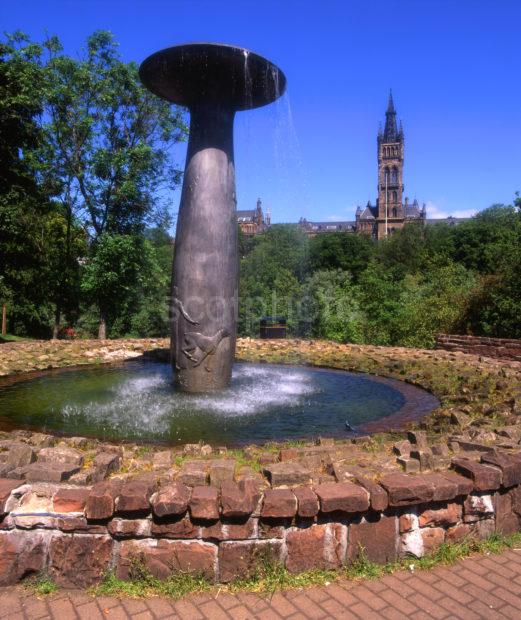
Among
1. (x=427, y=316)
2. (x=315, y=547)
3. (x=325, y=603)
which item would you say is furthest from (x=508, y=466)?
(x=427, y=316)

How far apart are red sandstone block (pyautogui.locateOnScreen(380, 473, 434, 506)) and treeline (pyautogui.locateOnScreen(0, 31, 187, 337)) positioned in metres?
16.3

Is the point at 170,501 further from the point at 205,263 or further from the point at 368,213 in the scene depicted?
the point at 368,213

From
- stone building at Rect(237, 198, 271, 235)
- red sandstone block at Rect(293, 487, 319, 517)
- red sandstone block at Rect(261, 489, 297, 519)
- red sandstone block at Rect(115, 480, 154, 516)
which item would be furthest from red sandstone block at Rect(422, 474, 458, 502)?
stone building at Rect(237, 198, 271, 235)

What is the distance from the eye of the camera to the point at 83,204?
20000mm

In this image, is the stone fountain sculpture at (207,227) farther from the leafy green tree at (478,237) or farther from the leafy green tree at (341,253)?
the leafy green tree at (341,253)

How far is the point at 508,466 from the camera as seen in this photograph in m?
3.27

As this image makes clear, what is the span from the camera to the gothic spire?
374 ft

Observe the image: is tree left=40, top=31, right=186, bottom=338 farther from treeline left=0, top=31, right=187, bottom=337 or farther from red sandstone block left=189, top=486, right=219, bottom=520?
red sandstone block left=189, top=486, right=219, bottom=520

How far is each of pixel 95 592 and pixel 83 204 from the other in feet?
63.1

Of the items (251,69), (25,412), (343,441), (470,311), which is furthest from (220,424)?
(470,311)

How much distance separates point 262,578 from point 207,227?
4.67 m

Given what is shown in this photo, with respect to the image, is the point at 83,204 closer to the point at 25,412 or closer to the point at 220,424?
the point at 25,412

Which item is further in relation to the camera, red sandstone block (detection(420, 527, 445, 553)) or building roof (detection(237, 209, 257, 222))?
building roof (detection(237, 209, 257, 222))

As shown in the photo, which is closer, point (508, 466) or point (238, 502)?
point (238, 502)
